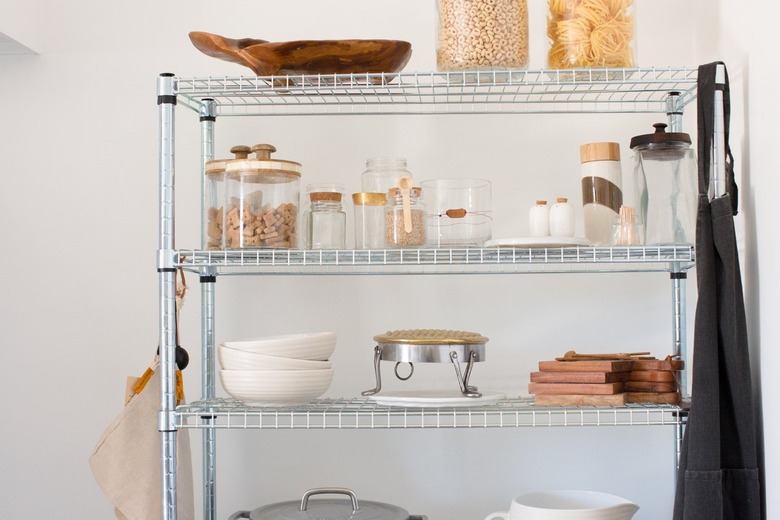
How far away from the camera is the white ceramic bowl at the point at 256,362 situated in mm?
1670

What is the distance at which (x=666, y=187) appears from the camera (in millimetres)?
1721

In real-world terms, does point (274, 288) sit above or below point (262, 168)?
below

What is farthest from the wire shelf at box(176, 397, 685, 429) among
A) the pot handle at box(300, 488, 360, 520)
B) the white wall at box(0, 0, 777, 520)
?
the white wall at box(0, 0, 777, 520)

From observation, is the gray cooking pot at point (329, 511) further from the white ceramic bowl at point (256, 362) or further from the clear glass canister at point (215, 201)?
the clear glass canister at point (215, 201)

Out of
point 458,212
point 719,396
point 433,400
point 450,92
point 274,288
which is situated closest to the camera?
point 719,396

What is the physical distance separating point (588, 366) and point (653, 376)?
0.13 metres

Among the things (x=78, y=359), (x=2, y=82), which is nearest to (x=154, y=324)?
(x=78, y=359)

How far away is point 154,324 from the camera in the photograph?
6.81 feet

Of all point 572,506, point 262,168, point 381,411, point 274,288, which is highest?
point 262,168

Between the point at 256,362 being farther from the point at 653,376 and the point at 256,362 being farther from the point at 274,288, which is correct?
the point at 653,376

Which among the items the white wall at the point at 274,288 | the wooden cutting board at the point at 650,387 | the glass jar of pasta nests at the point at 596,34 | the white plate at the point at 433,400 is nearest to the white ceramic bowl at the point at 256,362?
the white plate at the point at 433,400

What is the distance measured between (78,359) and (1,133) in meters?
0.55

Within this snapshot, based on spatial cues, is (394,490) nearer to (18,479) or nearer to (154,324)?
(154,324)

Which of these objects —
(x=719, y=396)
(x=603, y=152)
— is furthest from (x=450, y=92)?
(x=719, y=396)
